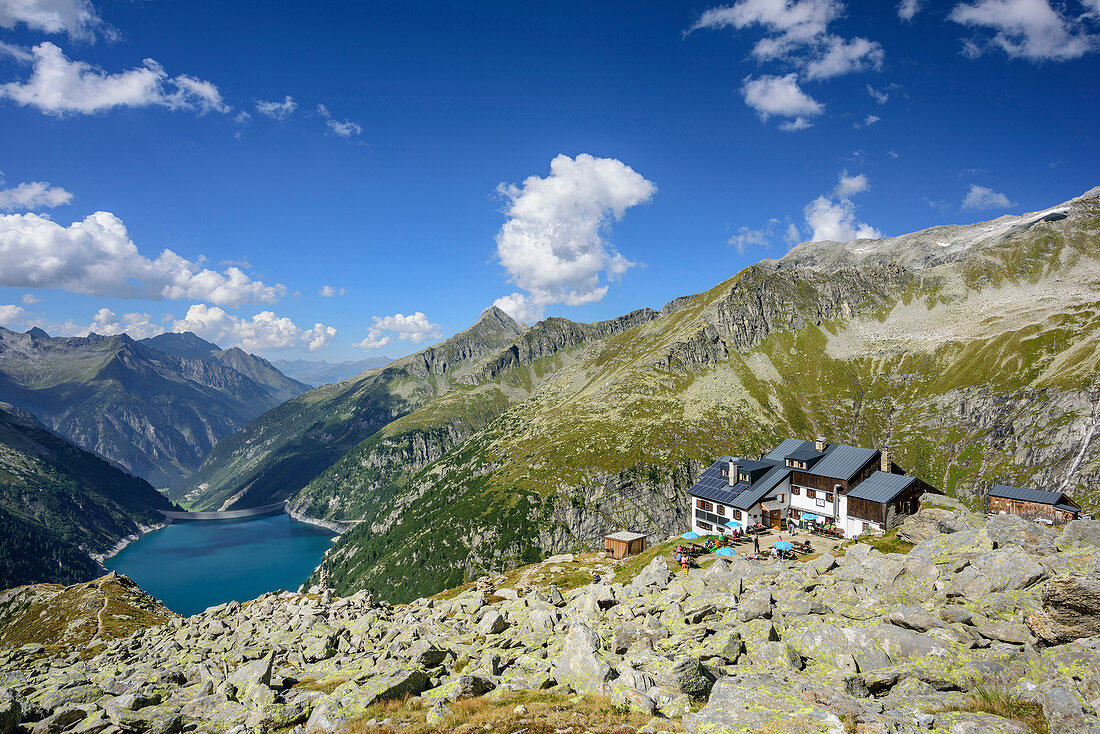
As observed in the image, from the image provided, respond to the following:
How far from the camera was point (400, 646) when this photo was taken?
32625 millimetres

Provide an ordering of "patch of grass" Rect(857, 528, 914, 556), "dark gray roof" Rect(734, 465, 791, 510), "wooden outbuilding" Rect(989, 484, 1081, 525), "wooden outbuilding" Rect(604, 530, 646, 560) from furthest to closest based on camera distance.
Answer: "dark gray roof" Rect(734, 465, 791, 510)
"wooden outbuilding" Rect(604, 530, 646, 560)
"wooden outbuilding" Rect(989, 484, 1081, 525)
"patch of grass" Rect(857, 528, 914, 556)

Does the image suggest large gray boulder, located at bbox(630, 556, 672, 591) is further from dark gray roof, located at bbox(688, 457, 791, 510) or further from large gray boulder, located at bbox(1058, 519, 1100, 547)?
dark gray roof, located at bbox(688, 457, 791, 510)

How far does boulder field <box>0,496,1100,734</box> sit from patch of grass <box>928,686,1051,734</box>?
0.08 m

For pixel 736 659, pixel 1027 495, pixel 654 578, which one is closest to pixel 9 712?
pixel 736 659

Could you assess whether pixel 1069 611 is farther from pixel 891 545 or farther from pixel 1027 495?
pixel 1027 495

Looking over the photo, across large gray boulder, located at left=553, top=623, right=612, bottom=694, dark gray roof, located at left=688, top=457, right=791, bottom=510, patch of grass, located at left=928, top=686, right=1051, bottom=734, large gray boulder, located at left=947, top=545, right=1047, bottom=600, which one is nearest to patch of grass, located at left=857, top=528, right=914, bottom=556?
large gray boulder, located at left=947, top=545, right=1047, bottom=600

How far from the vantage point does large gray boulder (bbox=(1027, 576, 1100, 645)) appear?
58.2 feet

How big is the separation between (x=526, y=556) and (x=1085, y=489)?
207m

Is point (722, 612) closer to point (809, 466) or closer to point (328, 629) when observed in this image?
point (328, 629)

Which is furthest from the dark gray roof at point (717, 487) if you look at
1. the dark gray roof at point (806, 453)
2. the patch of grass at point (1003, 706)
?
the patch of grass at point (1003, 706)

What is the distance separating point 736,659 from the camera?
910 inches

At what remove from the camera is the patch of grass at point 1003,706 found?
14.7 metres

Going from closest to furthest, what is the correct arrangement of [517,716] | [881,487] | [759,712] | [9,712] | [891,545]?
[759,712] < [517,716] < [9,712] < [891,545] < [881,487]

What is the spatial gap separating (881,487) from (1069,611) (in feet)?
162
